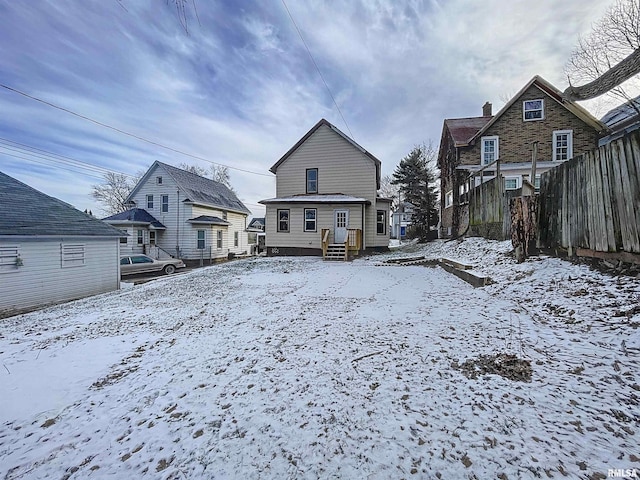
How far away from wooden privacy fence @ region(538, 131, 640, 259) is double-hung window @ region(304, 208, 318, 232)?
38.0ft

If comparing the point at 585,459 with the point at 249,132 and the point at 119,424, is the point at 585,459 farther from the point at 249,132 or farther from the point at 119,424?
the point at 249,132

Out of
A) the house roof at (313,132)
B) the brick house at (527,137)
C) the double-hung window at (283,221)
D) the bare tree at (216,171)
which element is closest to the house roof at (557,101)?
the brick house at (527,137)

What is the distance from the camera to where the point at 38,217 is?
443 inches

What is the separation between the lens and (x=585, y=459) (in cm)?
171

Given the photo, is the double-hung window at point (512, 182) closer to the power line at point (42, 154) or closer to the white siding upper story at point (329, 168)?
the white siding upper story at point (329, 168)

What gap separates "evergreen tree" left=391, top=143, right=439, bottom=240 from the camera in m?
27.1

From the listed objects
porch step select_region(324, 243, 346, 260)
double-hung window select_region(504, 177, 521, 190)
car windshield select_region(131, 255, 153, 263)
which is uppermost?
double-hung window select_region(504, 177, 521, 190)

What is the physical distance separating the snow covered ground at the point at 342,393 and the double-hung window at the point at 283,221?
12.1 metres

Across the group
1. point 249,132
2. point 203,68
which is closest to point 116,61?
point 203,68

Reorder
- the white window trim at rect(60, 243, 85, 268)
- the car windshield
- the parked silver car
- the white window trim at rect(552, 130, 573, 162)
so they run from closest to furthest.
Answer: the white window trim at rect(60, 243, 85, 268) → the parked silver car → the car windshield → the white window trim at rect(552, 130, 573, 162)

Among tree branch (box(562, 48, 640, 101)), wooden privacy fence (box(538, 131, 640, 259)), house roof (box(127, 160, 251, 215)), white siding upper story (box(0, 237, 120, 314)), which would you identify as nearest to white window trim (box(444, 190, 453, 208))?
wooden privacy fence (box(538, 131, 640, 259))

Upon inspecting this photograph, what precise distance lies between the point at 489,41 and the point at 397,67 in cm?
372

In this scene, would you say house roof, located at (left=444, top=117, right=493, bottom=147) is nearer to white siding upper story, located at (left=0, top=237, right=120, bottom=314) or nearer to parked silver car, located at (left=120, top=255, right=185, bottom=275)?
parked silver car, located at (left=120, top=255, right=185, bottom=275)

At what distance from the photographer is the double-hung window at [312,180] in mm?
17969
